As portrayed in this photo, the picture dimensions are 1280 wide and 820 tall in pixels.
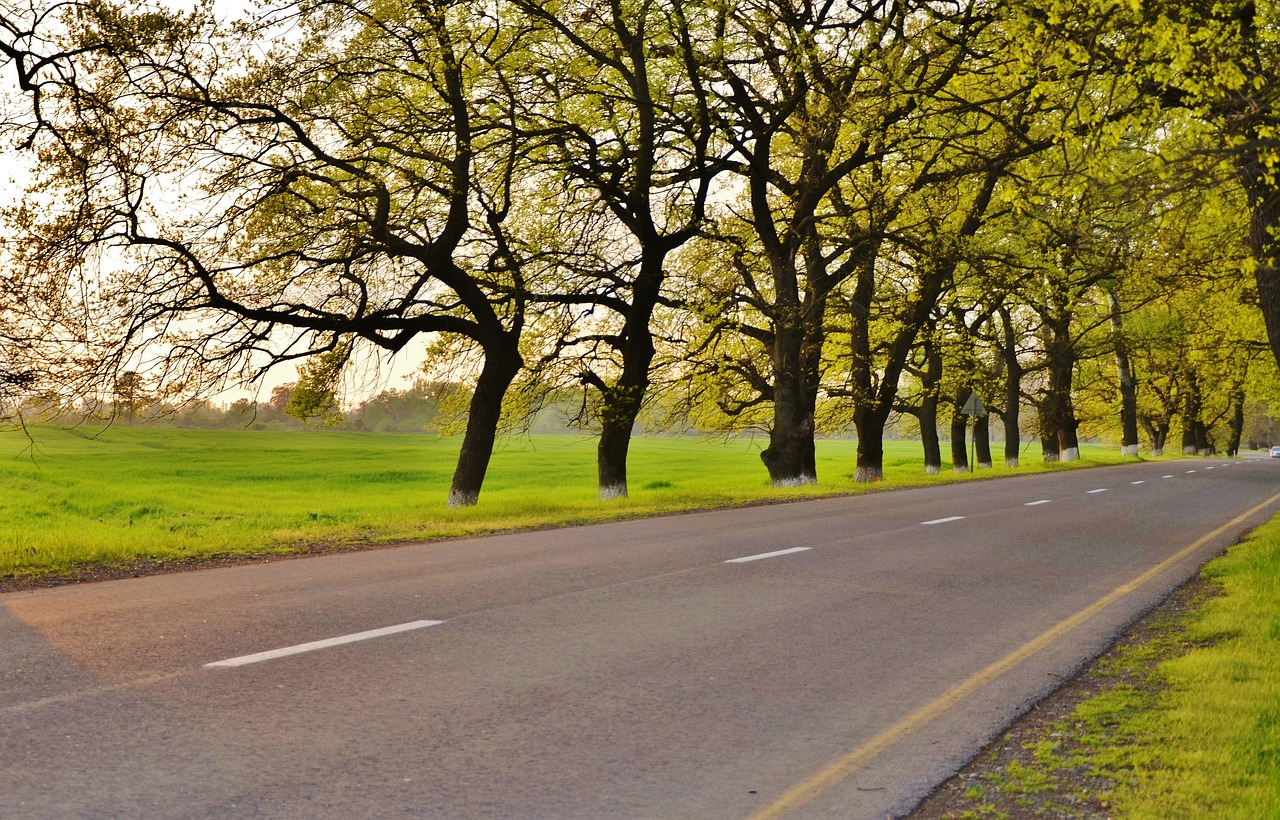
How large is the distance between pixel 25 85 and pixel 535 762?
12.9 m

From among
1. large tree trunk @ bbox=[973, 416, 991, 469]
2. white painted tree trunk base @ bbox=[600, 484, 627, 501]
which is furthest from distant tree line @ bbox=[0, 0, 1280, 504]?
large tree trunk @ bbox=[973, 416, 991, 469]

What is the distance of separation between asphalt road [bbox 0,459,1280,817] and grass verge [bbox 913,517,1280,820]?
0.22 metres

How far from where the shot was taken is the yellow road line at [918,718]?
410 cm

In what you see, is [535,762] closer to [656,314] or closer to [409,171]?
[409,171]

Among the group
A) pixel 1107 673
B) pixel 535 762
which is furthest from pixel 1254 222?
pixel 535 762

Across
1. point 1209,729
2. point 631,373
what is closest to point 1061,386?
point 631,373

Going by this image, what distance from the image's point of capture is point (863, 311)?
2786cm

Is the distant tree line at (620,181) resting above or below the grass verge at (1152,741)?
above

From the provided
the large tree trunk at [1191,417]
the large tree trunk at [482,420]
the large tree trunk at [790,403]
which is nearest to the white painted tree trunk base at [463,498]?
the large tree trunk at [482,420]

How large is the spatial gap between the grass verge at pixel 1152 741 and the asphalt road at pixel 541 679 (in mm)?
221

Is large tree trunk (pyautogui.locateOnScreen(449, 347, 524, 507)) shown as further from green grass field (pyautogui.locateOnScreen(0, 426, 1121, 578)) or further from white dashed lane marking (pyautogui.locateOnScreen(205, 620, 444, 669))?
white dashed lane marking (pyautogui.locateOnScreen(205, 620, 444, 669))

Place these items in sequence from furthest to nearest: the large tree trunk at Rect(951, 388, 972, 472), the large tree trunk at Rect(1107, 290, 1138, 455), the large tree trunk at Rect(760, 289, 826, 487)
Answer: the large tree trunk at Rect(1107, 290, 1138, 455), the large tree trunk at Rect(951, 388, 972, 472), the large tree trunk at Rect(760, 289, 826, 487)

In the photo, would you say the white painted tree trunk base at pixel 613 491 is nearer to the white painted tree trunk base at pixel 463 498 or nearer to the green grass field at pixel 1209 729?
the white painted tree trunk base at pixel 463 498

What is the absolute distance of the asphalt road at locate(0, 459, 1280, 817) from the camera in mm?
4051
